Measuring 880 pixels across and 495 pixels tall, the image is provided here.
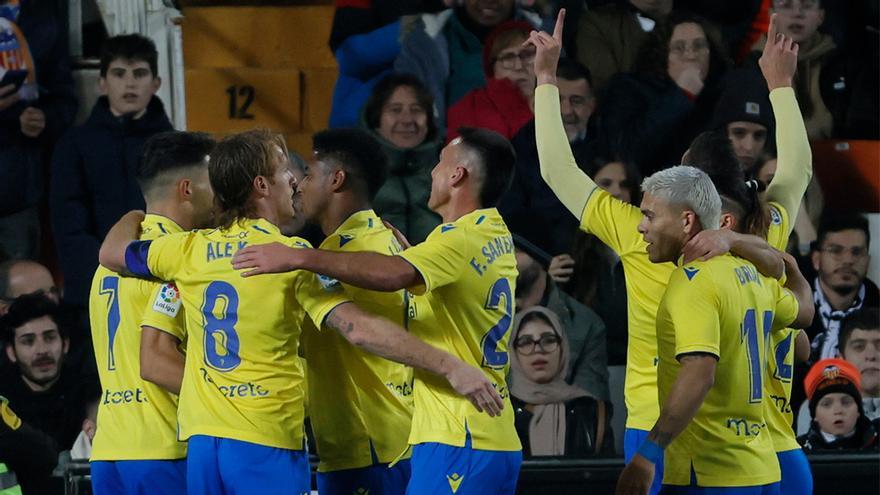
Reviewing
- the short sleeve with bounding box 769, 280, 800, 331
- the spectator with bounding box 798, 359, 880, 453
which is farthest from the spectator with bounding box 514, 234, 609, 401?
the short sleeve with bounding box 769, 280, 800, 331

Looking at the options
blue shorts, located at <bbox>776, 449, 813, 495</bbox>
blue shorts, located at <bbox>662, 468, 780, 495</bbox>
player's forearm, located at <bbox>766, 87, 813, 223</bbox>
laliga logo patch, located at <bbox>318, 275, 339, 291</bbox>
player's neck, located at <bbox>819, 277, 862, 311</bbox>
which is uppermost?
player's forearm, located at <bbox>766, 87, 813, 223</bbox>

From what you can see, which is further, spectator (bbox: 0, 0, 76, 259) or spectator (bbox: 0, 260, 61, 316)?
spectator (bbox: 0, 0, 76, 259)

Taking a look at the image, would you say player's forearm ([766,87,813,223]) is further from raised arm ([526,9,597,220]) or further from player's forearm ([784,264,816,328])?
raised arm ([526,9,597,220])

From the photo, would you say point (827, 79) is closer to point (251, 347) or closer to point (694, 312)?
point (694, 312)

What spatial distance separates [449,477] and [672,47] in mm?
4566

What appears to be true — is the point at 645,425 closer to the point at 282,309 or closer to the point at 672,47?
the point at 282,309

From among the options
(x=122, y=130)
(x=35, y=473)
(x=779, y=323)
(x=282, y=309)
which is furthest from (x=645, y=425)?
(x=122, y=130)

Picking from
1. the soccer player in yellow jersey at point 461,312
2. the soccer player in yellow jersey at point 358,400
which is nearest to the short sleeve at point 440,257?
the soccer player in yellow jersey at point 461,312

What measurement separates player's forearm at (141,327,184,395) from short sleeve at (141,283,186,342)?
0.02 meters

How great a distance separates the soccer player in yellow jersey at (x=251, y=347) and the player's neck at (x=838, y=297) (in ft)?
14.5

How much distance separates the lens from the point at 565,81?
27.2ft

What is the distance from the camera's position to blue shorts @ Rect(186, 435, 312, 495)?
4461 mm

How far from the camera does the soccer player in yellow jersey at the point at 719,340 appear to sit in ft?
14.8

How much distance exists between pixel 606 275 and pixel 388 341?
373cm
